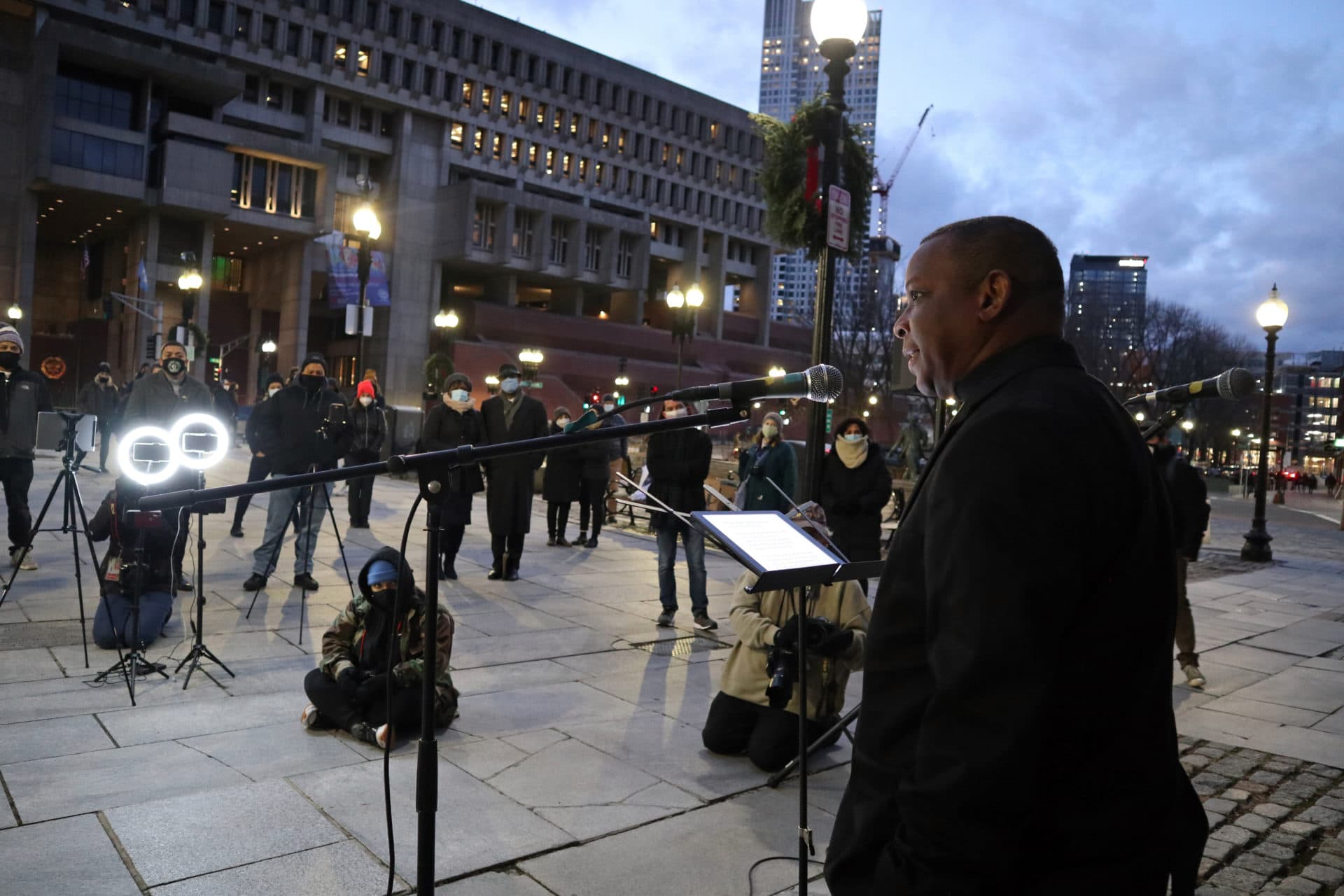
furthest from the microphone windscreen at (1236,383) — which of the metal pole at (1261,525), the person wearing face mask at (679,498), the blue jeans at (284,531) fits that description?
the metal pole at (1261,525)

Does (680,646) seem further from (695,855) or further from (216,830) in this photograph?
(216,830)

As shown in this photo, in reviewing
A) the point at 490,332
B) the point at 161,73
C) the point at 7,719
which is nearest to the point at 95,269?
the point at 161,73

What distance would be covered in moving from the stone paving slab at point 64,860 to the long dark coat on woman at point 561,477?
8.98 meters

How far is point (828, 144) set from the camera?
7.55 m

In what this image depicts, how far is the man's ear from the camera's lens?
67.4 inches

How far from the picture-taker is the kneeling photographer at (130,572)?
6.57 metres

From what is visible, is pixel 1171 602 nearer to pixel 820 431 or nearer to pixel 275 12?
pixel 820 431

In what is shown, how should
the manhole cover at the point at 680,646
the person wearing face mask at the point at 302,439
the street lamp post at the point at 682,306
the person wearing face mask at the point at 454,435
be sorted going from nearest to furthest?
1. the manhole cover at the point at 680,646
2. the person wearing face mask at the point at 302,439
3. the person wearing face mask at the point at 454,435
4. the street lamp post at the point at 682,306

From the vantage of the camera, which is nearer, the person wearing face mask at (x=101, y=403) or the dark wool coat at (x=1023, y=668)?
the dark wool coat at (x=1023, y=668)

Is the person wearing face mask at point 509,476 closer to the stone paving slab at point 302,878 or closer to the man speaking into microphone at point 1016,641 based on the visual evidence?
the stone paving slab at point 302,878

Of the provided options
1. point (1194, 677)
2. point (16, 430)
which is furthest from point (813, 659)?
point (16, 430)

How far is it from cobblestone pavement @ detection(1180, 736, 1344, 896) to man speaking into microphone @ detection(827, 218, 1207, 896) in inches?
105

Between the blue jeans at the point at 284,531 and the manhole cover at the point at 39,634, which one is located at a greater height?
the blue jeans at the point at 284,531

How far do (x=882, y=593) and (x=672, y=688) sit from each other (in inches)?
201
